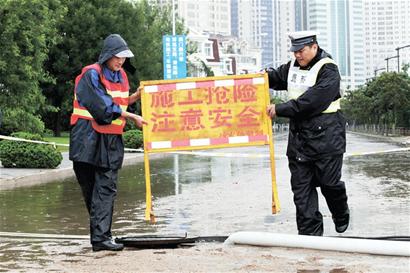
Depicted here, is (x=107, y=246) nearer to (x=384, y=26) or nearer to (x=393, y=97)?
(x=393, y=97)

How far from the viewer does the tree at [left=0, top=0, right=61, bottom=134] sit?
25228 millimetres

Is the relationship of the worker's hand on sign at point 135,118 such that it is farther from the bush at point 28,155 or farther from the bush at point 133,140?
the bush at point 133,140

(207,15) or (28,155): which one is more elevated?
(207,15)

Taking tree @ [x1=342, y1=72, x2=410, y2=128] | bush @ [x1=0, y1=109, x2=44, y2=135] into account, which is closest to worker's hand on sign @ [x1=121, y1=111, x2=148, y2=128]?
bush @ [x1=0, y1=109, x2=44, y2=135]

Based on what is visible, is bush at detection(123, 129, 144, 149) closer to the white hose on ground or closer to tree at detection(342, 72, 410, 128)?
the white hose on ground

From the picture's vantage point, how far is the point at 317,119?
19.8 feet

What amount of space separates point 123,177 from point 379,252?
11384mm

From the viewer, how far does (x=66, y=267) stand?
5336 millimetres

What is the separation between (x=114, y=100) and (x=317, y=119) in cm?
171

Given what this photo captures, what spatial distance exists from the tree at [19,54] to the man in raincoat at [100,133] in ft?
65.4

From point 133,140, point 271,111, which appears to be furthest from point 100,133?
point 133,140

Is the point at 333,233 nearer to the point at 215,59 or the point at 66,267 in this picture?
the point at 66,267

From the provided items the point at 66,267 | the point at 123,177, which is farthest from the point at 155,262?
the point at 123,177

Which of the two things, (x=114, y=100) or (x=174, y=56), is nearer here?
(x=114, y=100)
